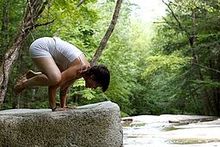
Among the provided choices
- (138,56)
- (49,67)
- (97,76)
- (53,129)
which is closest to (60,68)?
(49,67)

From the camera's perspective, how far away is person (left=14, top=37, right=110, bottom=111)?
4.13 m

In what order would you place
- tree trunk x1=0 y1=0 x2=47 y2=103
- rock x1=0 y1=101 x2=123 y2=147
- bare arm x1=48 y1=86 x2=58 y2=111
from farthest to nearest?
tree trunk x1=0 y1=0 x2=47 y2=103 → bare arm x1=48 y1=86 x2=58 y2=111 → rock x1=0 y1=101 x2=123 y2=147

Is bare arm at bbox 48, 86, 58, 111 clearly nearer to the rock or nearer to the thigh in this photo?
the thigh

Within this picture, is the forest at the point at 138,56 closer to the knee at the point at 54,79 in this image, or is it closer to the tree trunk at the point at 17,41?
the tree trunk at the point at 17,41

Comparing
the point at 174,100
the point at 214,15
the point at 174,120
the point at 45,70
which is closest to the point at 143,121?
the point at 174,120

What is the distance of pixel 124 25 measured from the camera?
99.4 ft

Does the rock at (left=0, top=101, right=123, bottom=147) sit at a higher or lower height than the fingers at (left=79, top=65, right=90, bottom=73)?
lower

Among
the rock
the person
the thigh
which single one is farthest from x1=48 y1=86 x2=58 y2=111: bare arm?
the rock

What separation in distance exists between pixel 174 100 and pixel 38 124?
64.1ft

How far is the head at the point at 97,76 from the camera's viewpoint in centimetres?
410

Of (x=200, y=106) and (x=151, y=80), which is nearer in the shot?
(x=200, y=106)

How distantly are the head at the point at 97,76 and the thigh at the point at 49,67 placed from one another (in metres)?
0.29

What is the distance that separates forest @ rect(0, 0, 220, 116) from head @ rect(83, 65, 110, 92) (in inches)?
136

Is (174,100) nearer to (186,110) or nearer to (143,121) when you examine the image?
(186,110)
